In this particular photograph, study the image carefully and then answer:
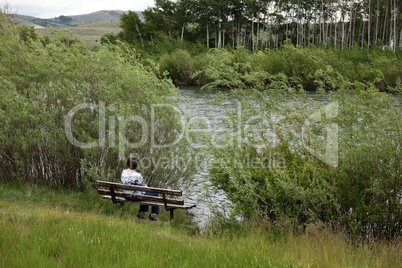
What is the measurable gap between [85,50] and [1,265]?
8112 mm

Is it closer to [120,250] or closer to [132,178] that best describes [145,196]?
[132,178]

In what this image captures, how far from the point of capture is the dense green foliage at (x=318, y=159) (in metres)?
7.70

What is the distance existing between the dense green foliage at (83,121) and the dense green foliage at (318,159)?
195 cm

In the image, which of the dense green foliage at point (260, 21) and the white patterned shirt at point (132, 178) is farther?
the dense green foliage at point (260, 21)

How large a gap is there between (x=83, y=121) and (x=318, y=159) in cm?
567

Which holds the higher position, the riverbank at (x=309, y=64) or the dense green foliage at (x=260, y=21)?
the dense green foliage at (x=260, y=21)

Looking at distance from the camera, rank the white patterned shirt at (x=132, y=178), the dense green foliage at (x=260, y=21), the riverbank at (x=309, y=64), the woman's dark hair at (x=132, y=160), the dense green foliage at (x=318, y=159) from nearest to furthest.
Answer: the dense green foliage at (x=318, y=159), the woman's dark hair at (x=132, y=160), the white patterned shirt at (x=132, y=178), the riverbank at (x=309, y=64), the dense green foliage at (x=260, y=21)

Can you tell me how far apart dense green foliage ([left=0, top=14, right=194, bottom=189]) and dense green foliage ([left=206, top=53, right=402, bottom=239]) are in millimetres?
1954

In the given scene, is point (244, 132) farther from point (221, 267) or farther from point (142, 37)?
point (142, 37)

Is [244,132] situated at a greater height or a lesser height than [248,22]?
lesser

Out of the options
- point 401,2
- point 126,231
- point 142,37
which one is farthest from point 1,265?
point 142,37

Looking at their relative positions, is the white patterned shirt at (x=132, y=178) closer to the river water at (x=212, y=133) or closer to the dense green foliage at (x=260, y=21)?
the river water at (x=212, y=133)

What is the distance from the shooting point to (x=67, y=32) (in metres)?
12.0

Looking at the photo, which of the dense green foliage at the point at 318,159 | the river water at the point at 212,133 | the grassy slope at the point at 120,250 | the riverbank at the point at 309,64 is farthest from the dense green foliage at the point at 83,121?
the riverbank at the point at 309,64
